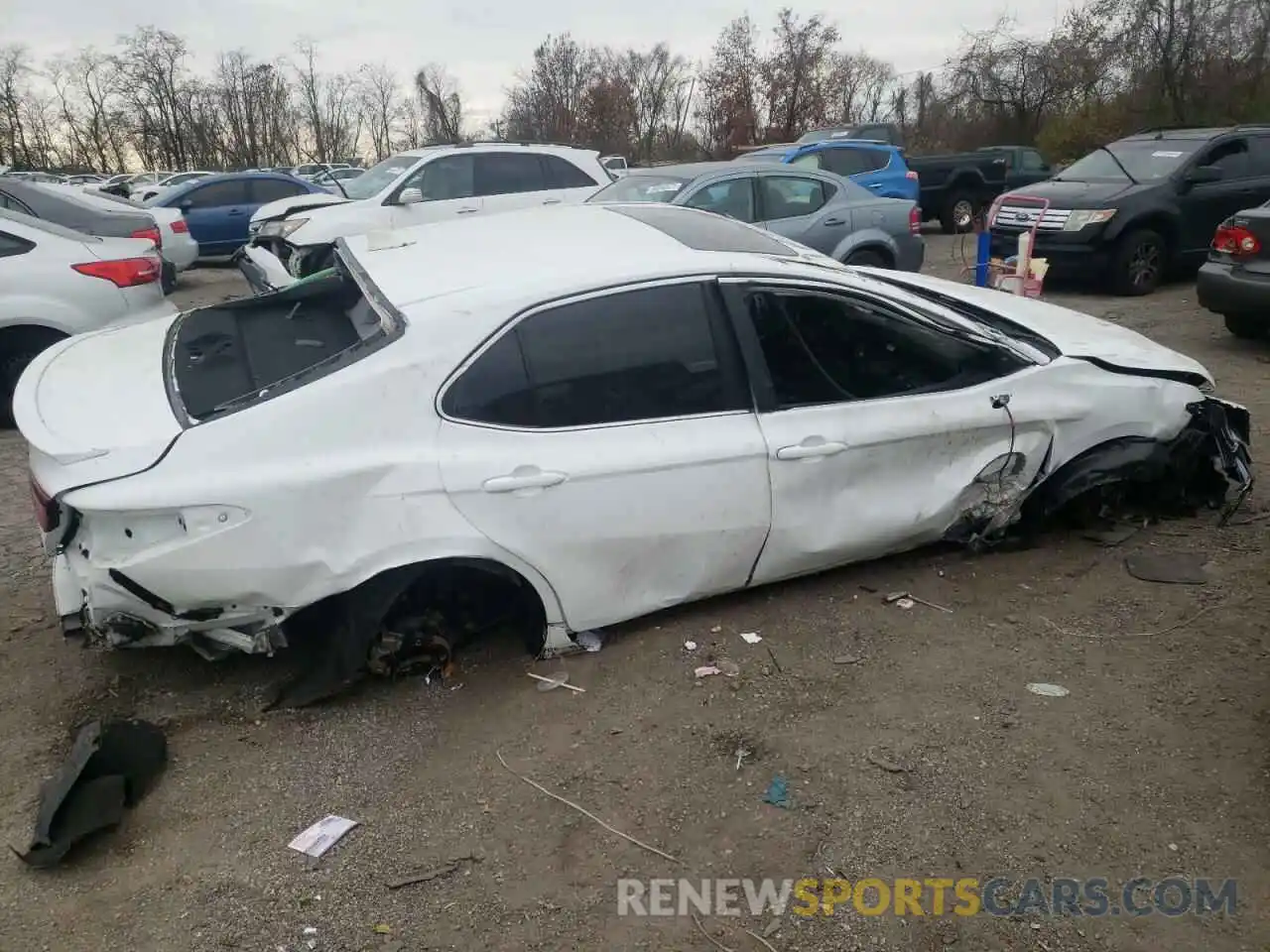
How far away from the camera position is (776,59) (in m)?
43.5

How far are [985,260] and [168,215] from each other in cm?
1012

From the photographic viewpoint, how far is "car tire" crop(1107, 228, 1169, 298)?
10211 mm

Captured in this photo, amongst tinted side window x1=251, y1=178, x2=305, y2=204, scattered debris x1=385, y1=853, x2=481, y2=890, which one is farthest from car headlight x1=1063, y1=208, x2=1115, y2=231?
tinted side window x1=251, y1=178, x2=305, y2=204

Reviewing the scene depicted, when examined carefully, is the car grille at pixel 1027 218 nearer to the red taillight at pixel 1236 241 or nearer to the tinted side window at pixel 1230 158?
the tinted side window at pixel 1230 158

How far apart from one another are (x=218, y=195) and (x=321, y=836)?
1491cm

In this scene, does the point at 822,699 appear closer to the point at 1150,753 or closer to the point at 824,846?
the point at 824,846

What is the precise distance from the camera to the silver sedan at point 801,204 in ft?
29.8

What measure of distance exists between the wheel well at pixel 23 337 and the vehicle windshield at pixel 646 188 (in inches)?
198

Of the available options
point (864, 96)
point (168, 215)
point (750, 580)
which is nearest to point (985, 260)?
point (750, 580)

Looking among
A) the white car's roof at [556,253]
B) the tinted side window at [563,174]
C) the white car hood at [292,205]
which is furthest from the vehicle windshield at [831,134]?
the white car's roof at [556,253]

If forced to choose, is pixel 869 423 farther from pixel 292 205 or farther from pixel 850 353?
pixel 292 205

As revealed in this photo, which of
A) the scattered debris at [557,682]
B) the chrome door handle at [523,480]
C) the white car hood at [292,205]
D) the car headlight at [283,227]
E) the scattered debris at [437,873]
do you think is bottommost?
the scattered debris at [437,873]

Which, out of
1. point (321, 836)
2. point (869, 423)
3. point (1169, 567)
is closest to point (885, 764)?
point (869, 423)

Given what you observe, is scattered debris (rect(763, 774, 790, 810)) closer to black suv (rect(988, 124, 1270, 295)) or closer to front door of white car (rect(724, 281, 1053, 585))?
front door of white car (rect(724, 281, 1053, 585))
